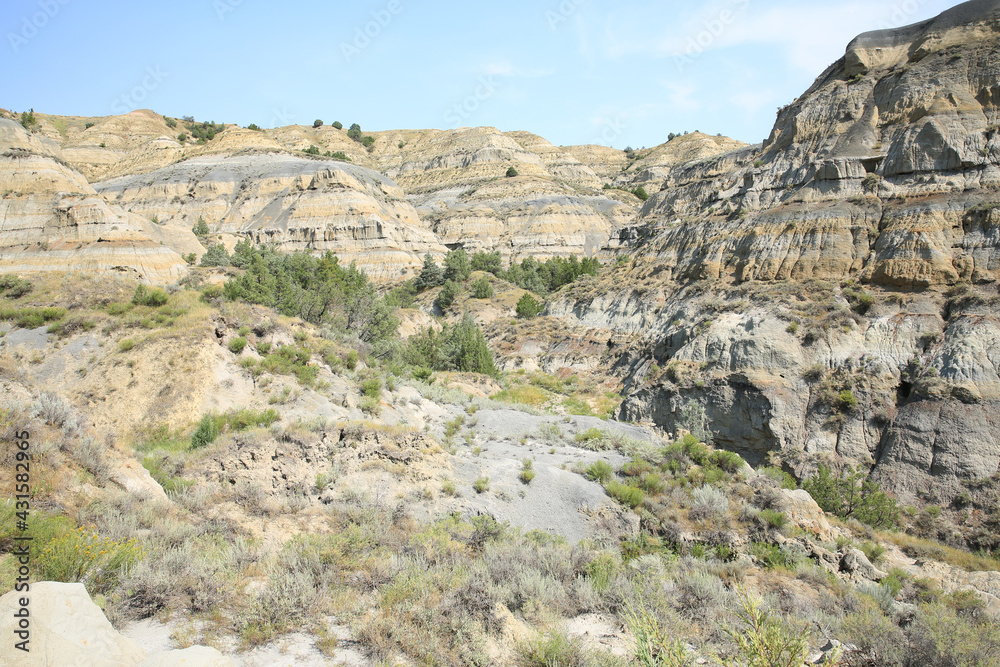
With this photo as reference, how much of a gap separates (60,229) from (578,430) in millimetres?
32442

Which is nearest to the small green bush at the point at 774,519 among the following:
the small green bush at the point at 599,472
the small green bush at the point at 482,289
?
the small green bush at the point at 599,472

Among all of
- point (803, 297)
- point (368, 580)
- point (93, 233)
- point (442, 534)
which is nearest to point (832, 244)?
point (803, 297)

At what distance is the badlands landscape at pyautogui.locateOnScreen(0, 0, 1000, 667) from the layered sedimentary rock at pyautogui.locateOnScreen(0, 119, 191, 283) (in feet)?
0.61

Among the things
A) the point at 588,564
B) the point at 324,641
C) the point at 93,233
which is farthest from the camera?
the point at 93,233

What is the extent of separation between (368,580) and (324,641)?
113 cm

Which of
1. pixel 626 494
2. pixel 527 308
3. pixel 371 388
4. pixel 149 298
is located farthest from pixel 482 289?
pixel 626 494

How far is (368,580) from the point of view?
5.85 metres

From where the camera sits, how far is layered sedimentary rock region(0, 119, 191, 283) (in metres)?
27.0

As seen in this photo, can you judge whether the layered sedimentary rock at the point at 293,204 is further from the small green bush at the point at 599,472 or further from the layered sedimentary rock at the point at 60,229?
the small green bush at the point at 599,472

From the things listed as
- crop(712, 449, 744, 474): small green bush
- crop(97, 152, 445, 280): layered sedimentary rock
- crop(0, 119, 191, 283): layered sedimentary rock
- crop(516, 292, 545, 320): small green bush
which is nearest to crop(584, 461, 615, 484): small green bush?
crop(712, 449, 744, 474): small green bush

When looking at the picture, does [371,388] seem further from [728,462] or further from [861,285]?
[861,285]

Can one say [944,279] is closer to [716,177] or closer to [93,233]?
[716,177]

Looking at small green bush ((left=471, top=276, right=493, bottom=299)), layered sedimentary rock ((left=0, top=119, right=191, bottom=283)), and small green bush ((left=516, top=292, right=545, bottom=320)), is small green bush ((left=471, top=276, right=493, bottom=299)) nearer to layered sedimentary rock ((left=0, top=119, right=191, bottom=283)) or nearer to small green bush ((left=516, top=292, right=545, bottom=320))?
small green bush ((left=516, top=292, right=545, bottom=320))

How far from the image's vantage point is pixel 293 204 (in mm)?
57375
